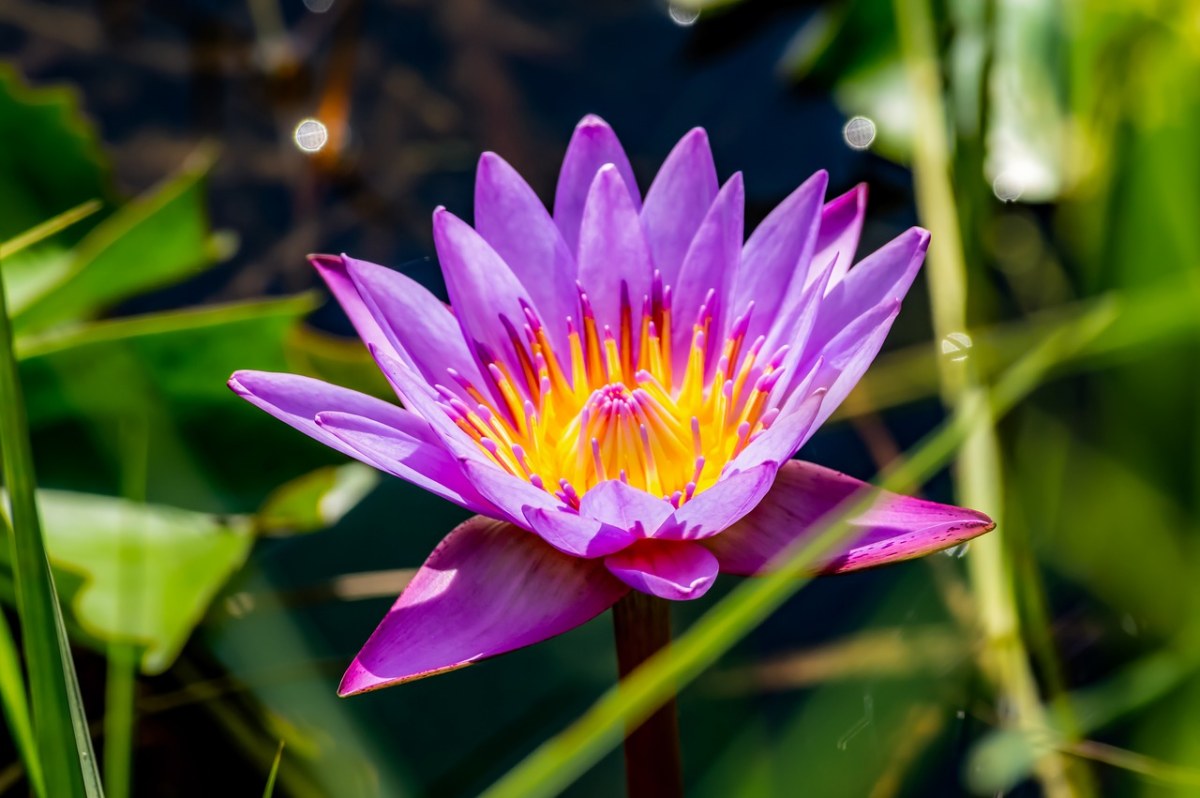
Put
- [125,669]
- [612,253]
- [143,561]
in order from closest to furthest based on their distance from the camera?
[612,253] → [125,669] → [143,561]

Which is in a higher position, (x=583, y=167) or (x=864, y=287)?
(x=583, y=167)

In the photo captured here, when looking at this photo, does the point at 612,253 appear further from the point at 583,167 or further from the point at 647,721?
the point at 647,721

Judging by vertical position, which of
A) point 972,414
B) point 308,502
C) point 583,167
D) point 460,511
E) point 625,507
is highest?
point 583,167

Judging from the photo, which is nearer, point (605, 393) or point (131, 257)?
point (605, 393)

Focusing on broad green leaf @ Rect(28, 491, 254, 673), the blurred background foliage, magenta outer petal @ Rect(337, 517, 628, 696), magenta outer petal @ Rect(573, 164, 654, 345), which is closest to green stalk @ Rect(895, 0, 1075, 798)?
the blurred background foliage

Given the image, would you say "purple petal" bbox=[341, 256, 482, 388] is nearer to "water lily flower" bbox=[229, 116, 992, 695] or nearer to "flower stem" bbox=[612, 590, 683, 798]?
"water lily flower" bbox=[229, 116, 992, 695]

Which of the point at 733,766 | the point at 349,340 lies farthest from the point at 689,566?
the point at 349,340

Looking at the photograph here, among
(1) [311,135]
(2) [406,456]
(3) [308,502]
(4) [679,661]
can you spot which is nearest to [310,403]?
(2) [406,456]

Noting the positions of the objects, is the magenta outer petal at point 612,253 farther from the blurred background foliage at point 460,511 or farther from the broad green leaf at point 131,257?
the broad green leaf at point 131,257
